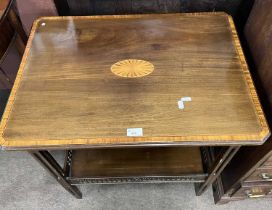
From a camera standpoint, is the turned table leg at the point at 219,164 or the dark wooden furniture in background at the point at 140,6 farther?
the dark wooden furniture in background at the point at 140,6

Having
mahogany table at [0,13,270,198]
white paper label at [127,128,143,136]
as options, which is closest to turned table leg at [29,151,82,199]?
mahogany table at [0,13,270,198]

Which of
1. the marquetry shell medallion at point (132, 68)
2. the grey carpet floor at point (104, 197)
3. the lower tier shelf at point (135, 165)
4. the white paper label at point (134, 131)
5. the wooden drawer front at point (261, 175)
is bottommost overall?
the grey carpet floor at point (104, 197)

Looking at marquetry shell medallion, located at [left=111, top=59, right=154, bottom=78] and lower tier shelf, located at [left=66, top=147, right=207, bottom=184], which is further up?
marquetry shell medallion, located at [left=111, top=59, right=154, bottom=78]

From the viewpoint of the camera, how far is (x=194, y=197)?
3.60 ft

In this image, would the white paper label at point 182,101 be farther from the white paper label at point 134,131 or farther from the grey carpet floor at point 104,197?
the grey carpet floor at point 104,197

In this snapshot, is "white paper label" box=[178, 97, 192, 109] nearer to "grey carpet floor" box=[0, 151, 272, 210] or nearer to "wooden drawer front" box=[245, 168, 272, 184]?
"wooden drawer front" box=[245, 168, 272, 184]

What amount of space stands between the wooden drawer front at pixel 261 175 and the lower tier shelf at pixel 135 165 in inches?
6.1

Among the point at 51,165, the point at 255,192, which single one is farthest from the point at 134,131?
the point at 255,192

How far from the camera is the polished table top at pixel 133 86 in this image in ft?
2.05

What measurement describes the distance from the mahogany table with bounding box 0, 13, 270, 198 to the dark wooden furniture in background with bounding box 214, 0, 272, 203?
0.07 metres

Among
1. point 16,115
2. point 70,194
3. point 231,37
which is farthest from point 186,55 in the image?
point 70,194

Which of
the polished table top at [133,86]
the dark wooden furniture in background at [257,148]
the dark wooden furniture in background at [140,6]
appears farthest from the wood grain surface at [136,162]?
the dark wooden furniture in background at [140,6]

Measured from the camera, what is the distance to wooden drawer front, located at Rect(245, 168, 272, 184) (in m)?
0.81

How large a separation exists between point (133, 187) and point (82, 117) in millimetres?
586
